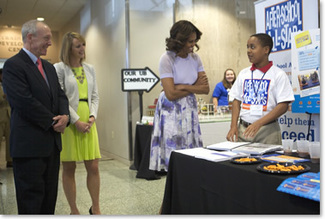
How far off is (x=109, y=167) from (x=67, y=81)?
2669 mm

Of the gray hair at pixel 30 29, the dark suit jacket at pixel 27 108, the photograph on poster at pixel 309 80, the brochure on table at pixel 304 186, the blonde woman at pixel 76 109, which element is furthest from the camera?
the photograph on poster at pixel 309 80

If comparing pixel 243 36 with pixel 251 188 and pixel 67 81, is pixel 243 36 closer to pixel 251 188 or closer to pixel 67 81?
pixel 67 81

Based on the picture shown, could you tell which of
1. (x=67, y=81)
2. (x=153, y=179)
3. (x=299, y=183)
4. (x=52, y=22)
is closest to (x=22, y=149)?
(x=67, y=81)

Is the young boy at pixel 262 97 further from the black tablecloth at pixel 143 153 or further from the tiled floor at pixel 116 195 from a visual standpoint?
the black tablecloth at pixel 143 153

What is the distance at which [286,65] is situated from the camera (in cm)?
308

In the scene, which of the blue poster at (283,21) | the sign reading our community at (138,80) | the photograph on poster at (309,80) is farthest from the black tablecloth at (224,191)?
the sign reading our community at (138,80)

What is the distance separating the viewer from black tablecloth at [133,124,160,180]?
4.04 metres

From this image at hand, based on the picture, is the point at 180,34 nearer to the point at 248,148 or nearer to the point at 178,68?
the point at 178,68

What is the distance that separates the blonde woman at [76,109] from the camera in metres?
2.50

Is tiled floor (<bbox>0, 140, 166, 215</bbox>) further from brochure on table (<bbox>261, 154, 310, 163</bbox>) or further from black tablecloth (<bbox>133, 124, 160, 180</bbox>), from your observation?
brochure on table (<bbox>261, 154, 310, 163</bbox>)

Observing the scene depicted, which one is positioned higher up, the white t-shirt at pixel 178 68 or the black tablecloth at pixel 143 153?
the white t-shirt at pixel 178 68

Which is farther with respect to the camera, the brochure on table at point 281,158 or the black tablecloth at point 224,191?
the brochure on table at point 281,158

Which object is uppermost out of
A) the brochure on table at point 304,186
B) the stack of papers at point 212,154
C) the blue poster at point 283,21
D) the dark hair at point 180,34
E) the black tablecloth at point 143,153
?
the blue poster at point 283,21

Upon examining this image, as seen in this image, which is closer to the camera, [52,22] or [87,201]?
[87,201]
